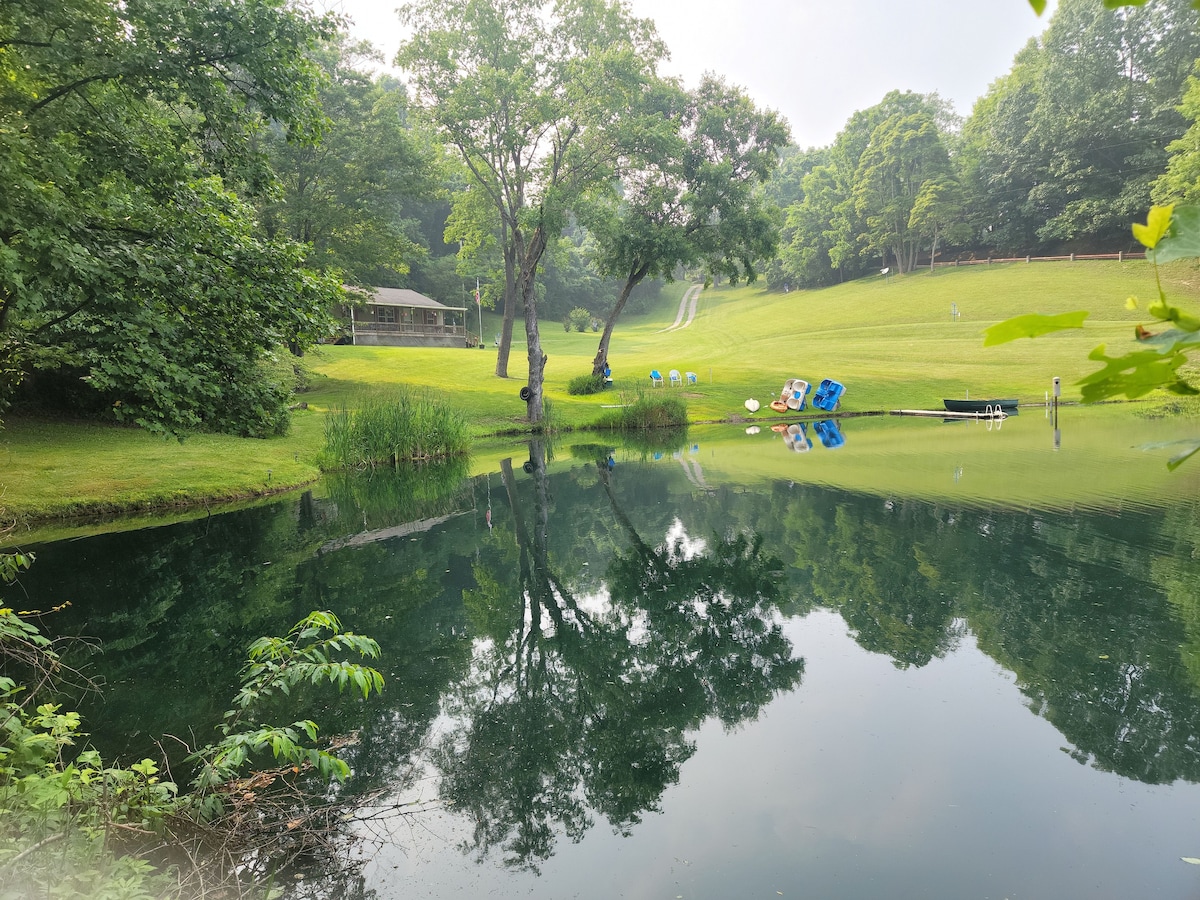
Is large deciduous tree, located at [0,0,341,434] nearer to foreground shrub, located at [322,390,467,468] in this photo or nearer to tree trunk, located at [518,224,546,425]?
foreground shrub, located at [322,390,467,468]

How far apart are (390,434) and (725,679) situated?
13410 millimetres

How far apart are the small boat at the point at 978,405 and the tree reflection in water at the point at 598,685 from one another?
2152cm

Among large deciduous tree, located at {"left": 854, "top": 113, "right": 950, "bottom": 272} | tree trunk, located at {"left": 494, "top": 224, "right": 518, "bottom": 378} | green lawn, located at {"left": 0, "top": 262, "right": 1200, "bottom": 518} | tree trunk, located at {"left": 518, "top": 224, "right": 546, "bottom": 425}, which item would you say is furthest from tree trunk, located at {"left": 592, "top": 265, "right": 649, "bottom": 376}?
large deciduous tree, located at {"left": 854, "top": 113, "right": 950, "bottom": 272}

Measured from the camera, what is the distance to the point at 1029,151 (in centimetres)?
6191

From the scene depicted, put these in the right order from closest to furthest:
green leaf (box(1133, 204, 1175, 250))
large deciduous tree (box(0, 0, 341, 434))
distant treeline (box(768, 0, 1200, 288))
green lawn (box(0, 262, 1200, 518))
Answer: green leaf (box(1133, 204, 1175, 250)) < large deciduous tree (box(0, 0, 341, 434)) < green lawn (box(0, 262, 1200, 518)) < distant treeline (box(768, 0, 1200, 288))

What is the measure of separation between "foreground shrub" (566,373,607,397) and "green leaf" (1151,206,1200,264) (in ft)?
99.9

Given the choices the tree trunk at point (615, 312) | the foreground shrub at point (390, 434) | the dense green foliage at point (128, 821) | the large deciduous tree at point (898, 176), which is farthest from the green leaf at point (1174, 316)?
the large deciduous tree at point (898, 176)

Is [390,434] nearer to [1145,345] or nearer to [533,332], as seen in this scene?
[533,332]

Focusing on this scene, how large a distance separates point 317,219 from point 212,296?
2222 cm

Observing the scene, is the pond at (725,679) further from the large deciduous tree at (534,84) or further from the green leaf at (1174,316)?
the large deciduous tree at (534,84)

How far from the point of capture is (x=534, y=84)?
23.8 m

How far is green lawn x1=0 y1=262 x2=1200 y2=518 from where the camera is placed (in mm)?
13750

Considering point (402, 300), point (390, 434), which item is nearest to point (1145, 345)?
point (390, 434)

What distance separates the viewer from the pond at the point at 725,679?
3854 millimetres
